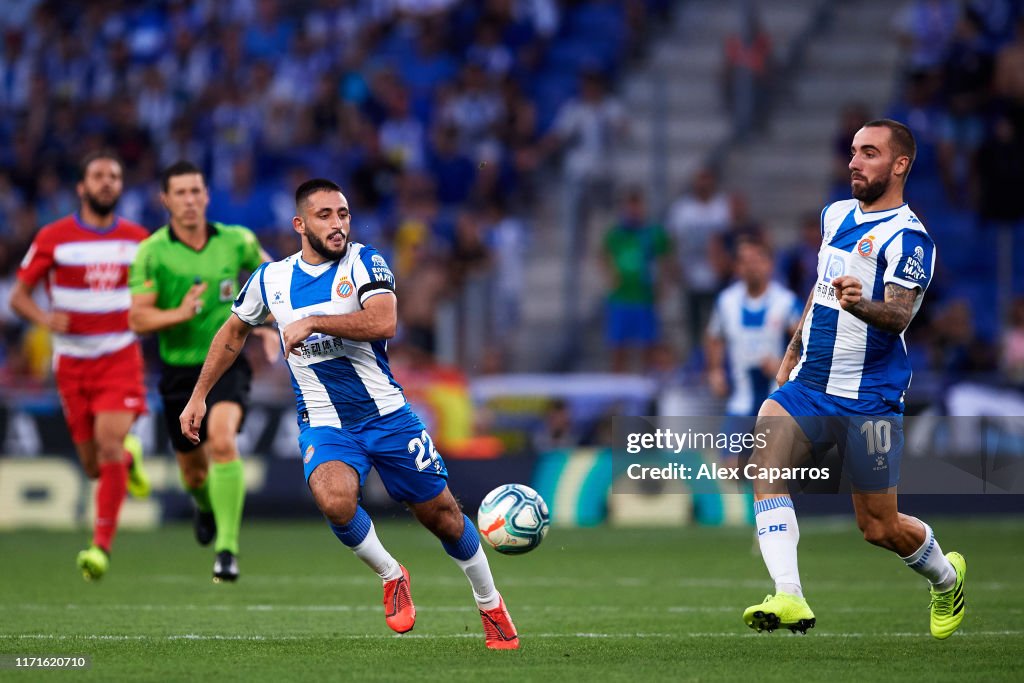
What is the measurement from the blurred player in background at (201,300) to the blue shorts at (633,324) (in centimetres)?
873

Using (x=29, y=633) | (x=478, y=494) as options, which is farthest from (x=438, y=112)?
(x=29, y=633)

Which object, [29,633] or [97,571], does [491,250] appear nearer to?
[97,571]

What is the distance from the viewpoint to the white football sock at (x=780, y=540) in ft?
26.9

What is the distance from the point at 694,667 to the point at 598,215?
1372cm

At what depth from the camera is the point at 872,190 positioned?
27.6 feet

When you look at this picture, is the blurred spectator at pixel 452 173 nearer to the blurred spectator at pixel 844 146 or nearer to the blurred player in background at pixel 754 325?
the blurred spectator at pixel 844 146

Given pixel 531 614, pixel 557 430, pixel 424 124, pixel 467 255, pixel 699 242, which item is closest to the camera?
pixel 531 614

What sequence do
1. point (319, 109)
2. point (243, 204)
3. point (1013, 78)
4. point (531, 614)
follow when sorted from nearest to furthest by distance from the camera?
1. point (531, 614)
2. point (1013, 78)
3. point (243, 204)
4. point (319, 109)

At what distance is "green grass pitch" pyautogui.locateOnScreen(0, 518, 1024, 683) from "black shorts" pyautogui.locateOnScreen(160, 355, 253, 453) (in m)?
1.12

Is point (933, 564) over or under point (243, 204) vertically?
under

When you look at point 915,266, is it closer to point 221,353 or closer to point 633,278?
point 221,353

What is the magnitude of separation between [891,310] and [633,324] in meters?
12.1

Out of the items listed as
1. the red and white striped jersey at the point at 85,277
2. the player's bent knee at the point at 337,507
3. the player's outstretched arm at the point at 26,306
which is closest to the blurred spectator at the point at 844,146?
the red and white striped jersey at the point at 85,277

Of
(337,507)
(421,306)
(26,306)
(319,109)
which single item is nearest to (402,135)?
(319,109)
